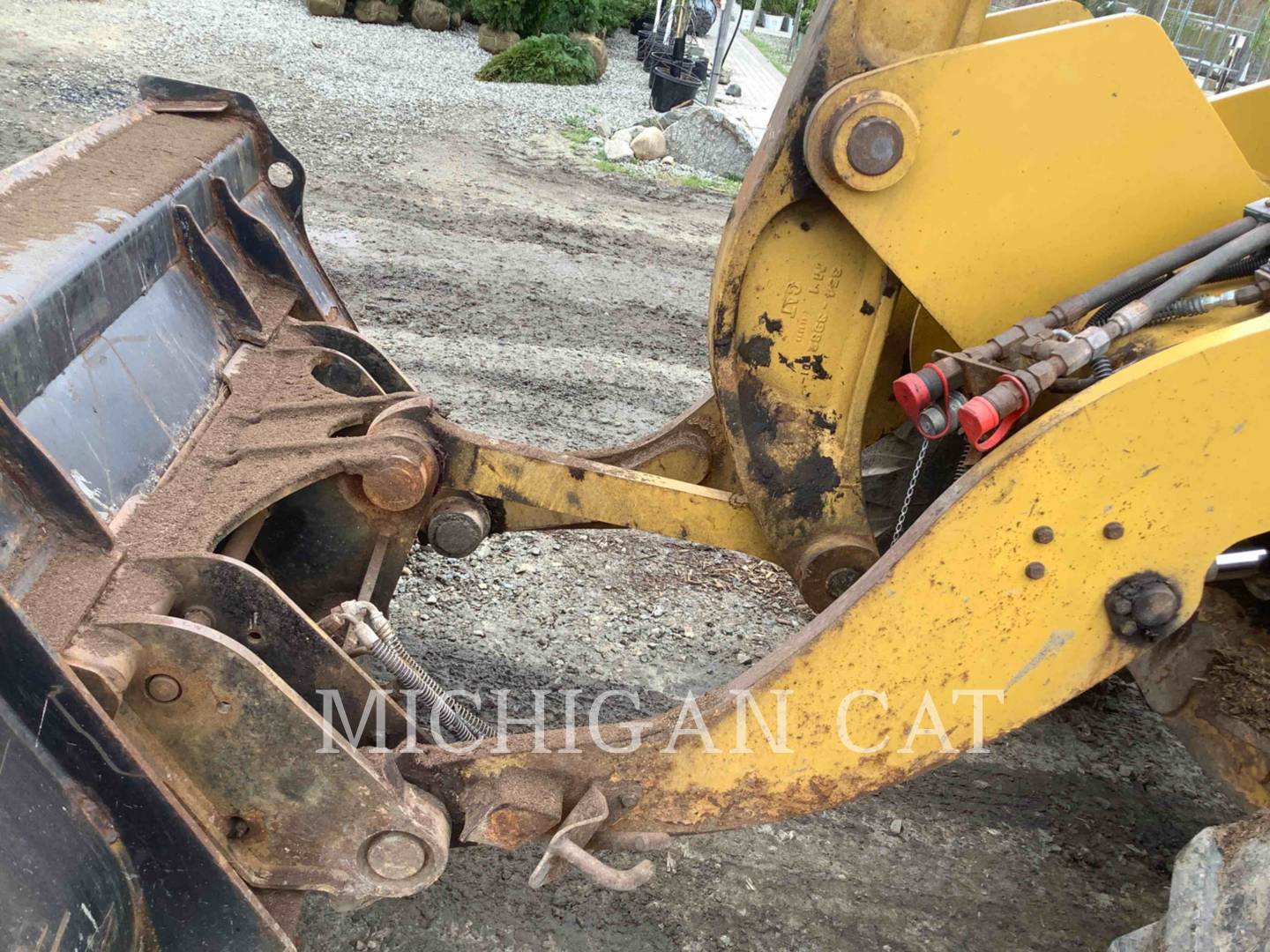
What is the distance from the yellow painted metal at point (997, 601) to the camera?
5.65 feet

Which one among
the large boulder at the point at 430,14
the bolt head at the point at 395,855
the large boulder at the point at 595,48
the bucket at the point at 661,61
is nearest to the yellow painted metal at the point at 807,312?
the bolt head at the point at 395,855

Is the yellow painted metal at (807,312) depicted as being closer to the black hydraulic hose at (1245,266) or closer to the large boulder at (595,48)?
the black hydraulic hose at (1245,266)

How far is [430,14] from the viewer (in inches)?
682

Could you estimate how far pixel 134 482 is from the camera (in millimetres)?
2252

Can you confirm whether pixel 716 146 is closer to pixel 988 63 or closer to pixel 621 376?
pixel 621 376

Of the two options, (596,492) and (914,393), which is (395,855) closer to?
(596,492)

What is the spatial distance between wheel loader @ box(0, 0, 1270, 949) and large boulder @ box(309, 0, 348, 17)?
1580 cm

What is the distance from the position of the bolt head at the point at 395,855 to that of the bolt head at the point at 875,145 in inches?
57.4

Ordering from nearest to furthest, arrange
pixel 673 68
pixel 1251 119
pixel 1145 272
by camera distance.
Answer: pixel 1145 272 → pixel 1251 119 → pixel 673 68

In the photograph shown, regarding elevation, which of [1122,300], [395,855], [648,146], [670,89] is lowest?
[670,89]

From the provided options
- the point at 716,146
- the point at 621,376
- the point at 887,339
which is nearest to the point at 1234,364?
the point at 887,339

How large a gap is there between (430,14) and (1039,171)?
56.5 feet

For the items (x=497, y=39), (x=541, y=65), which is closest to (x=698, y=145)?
(x=541, y=65)

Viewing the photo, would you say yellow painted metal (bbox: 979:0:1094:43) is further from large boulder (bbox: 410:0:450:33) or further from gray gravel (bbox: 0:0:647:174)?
large boulder (bbox: 410:0:450:33)
